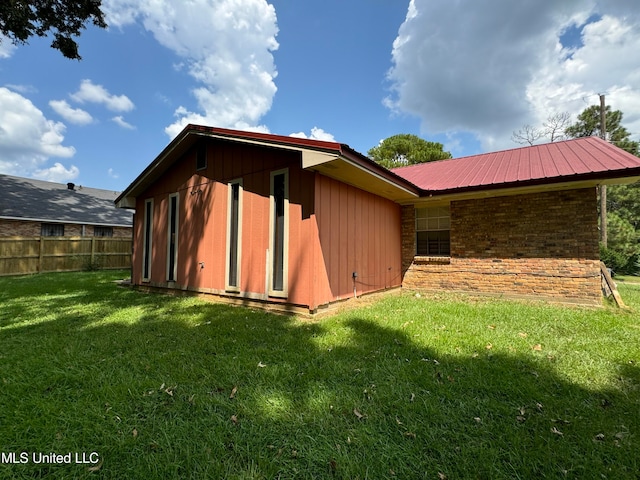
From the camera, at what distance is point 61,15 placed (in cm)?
961

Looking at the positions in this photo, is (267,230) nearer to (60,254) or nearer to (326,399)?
(326,399)

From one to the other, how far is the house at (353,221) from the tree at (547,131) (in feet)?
35.4

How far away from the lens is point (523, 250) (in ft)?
22.3

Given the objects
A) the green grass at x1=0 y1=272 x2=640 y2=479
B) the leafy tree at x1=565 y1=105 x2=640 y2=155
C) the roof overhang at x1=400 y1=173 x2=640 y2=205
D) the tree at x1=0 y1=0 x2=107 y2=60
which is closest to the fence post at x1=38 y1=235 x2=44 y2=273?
the tree at x1=0 y1=0 x2=107 y2=60

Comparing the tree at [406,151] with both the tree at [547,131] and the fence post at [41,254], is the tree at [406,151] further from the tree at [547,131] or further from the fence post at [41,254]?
the fence post at [41,254]

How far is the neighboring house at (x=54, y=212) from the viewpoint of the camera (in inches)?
585

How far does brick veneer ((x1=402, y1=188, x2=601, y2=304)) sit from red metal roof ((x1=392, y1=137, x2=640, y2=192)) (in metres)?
0.58

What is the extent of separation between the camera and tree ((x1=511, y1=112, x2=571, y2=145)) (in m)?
17.0

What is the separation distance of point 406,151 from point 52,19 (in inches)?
822

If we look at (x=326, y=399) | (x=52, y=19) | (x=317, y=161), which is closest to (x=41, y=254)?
(x=52, y=19)

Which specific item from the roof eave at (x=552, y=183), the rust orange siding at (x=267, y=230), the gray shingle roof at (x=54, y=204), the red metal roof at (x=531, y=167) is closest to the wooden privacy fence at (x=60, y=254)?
the gray shingle roof at (x=54, y=204)

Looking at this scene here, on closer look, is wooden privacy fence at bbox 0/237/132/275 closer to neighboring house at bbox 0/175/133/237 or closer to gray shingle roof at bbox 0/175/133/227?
neighboring house at bbox 0/175/133/237

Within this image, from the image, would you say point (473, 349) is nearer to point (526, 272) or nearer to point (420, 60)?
point (526, 272)

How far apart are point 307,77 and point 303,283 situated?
10.3 meters
